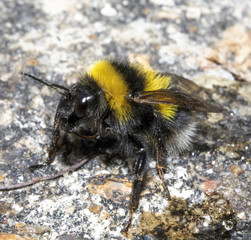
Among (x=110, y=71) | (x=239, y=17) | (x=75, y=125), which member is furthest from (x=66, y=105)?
(x=239, y=17)

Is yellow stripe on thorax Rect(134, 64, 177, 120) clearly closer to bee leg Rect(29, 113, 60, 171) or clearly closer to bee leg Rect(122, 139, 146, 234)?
bee leg Rect(122, 139, 146, 234)

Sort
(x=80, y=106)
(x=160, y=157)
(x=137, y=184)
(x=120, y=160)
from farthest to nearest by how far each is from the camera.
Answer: (x=120, y=160) < (x=160, y=157) < (x=137, y=184) < (x=80, y=106)

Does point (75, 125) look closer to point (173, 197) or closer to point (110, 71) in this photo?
point (110, 71)

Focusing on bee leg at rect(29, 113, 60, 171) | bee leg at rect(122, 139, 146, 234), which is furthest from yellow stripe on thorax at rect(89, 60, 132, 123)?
bee leg at rect(29, 113, 60, 171)

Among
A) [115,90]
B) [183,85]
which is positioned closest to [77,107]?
[115,90]

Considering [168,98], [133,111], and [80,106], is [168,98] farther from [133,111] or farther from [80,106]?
[80,106]

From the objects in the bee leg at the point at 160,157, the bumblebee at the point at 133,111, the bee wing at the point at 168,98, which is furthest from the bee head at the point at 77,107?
the bee leg at the point at 160,157

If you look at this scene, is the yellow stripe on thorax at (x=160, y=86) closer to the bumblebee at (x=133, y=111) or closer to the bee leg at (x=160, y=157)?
the bumblebee at (x=133, y=111)
